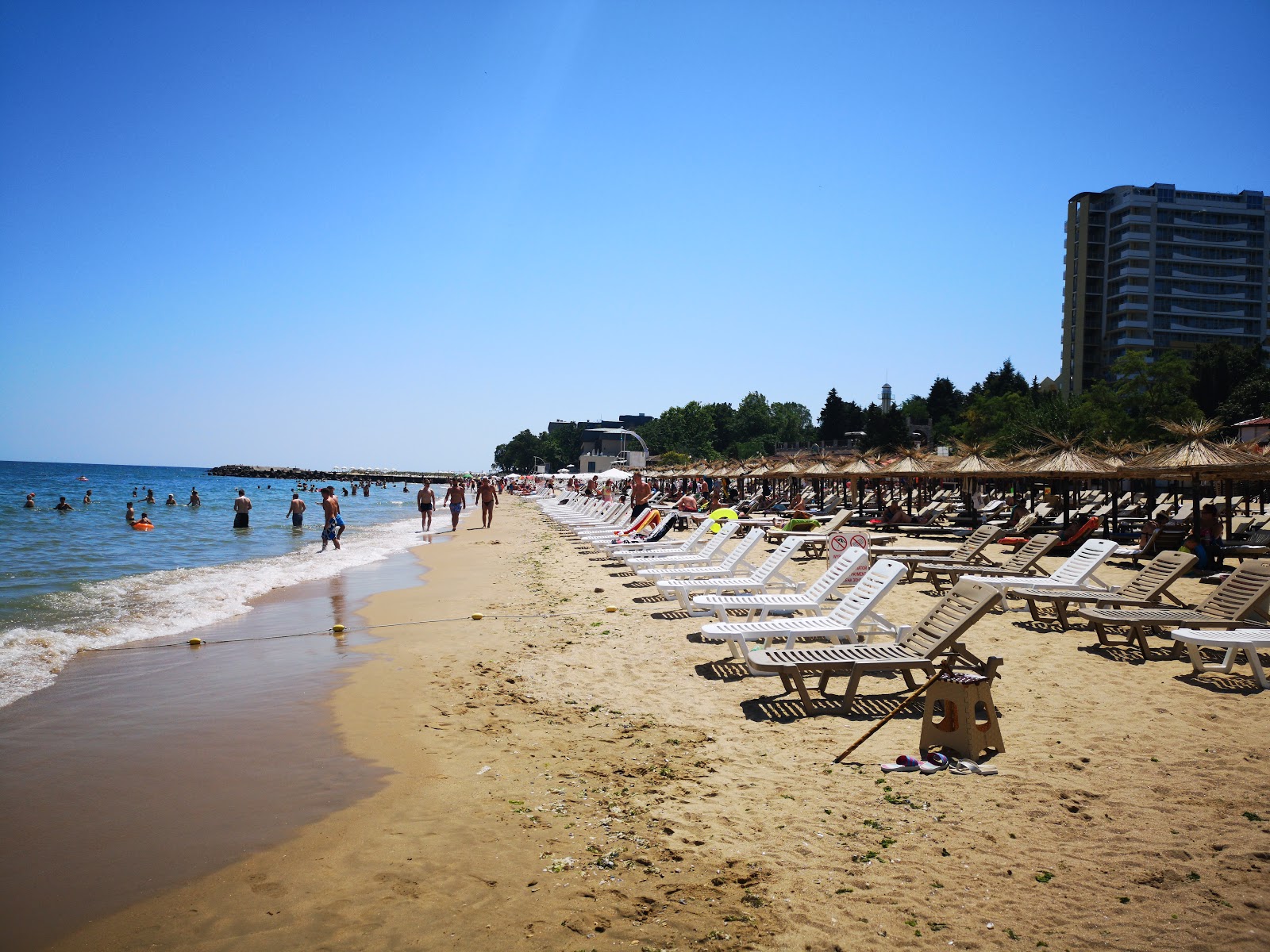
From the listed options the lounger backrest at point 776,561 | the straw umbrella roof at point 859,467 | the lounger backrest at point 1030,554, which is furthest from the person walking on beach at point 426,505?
the lounger backrest at point 1030,554

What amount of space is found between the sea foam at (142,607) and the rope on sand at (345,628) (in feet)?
1.36

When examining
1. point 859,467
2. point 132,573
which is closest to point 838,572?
point 132,573

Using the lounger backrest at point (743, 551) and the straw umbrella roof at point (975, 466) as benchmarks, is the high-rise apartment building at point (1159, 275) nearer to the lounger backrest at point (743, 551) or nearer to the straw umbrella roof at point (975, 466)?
the straw umbrella roof at point (975, 466)

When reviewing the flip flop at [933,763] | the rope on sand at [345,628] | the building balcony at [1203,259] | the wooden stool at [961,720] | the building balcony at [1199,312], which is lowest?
the rope on sand at [345,628]

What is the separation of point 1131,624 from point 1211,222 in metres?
92.4

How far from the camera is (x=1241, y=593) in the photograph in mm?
7387

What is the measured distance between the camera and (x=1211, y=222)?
80.4 metres

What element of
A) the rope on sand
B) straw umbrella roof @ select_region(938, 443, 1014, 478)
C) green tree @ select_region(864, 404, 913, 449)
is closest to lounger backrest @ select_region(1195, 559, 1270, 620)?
the rope on sand

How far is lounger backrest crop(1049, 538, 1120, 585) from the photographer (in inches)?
366

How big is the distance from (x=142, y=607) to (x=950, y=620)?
1043 centimetres

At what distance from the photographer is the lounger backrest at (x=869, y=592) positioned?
271 inches

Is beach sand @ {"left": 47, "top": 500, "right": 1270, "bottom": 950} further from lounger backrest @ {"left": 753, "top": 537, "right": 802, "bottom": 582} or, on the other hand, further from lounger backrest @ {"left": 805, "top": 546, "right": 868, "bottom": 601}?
lounger backrest @ {"left": 753, "top": 537, "right": 802, "bottom": 582}

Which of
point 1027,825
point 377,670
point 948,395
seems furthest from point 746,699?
point 948,395

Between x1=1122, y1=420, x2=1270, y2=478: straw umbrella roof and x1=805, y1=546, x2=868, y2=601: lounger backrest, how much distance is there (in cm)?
790
